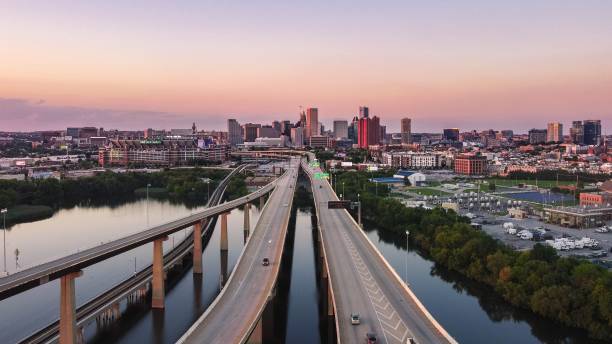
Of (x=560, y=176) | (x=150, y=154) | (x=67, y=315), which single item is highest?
(x=150, y=154)

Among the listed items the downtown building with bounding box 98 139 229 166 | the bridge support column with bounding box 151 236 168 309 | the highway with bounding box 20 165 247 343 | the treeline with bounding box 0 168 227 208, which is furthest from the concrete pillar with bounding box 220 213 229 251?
the downtown building with bounding box 98 139 229 166

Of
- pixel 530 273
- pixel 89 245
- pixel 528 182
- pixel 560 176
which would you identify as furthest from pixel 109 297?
pixel 560 176

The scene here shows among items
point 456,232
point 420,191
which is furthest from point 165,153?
point 456,232

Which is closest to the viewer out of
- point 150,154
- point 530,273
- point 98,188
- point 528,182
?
point 530,273

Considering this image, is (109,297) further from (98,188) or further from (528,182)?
(528,182)

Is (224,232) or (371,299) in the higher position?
(371,299)

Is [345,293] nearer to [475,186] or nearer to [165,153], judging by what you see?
[475,186]
